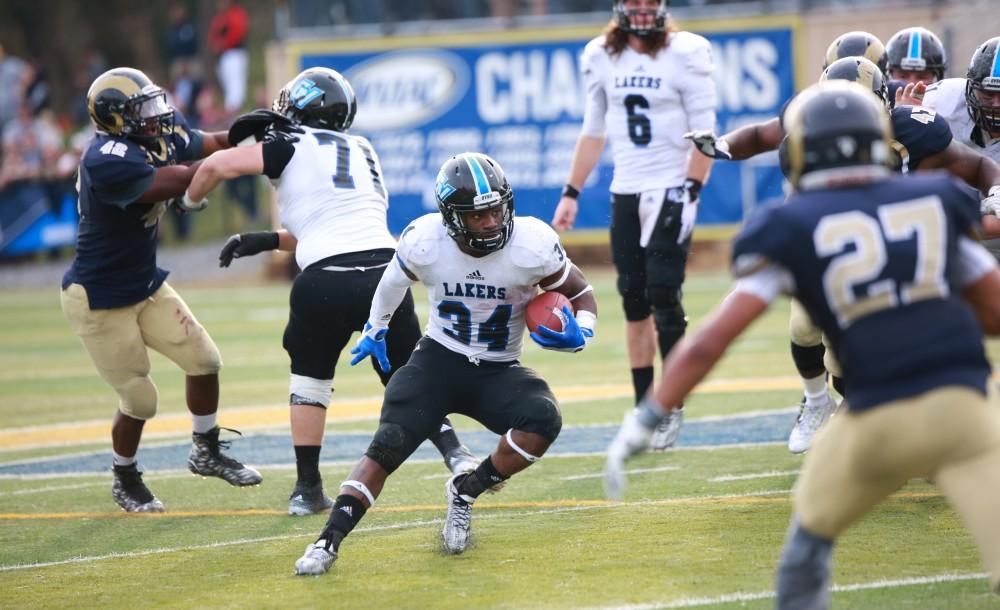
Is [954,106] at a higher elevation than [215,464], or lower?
higher

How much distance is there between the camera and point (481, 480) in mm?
5137

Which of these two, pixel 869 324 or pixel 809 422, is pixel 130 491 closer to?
pixel 809 422

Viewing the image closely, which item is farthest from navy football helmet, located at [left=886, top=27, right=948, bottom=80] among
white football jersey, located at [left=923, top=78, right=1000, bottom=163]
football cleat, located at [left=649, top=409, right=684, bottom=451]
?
football cleat, located at [left=649, top=409, right=684, bottom=451]

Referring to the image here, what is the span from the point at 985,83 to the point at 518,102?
426 inches

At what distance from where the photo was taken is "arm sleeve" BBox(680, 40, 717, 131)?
709 cm

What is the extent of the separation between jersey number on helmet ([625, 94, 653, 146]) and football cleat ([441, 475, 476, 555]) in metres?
2.64

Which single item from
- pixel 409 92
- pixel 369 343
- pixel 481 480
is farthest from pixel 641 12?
pixel 409 92

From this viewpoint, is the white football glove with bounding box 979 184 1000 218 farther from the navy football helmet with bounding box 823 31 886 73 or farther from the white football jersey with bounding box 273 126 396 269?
the white football jersey with bounding box 273 126 396 269

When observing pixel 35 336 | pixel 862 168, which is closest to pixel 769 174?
pixel 35 336

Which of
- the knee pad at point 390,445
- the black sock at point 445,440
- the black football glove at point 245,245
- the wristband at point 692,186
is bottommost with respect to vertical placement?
the black sock at point 445,440

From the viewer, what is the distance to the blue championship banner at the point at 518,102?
16.0 metres

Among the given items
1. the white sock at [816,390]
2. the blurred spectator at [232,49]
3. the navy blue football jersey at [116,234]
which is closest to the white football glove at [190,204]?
the navy blue football jersey at [116,234]

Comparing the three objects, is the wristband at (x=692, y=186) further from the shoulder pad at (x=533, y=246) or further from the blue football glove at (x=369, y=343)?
the blue football glove at (x=369, y=343)

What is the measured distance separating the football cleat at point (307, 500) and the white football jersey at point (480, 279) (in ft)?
3.39
